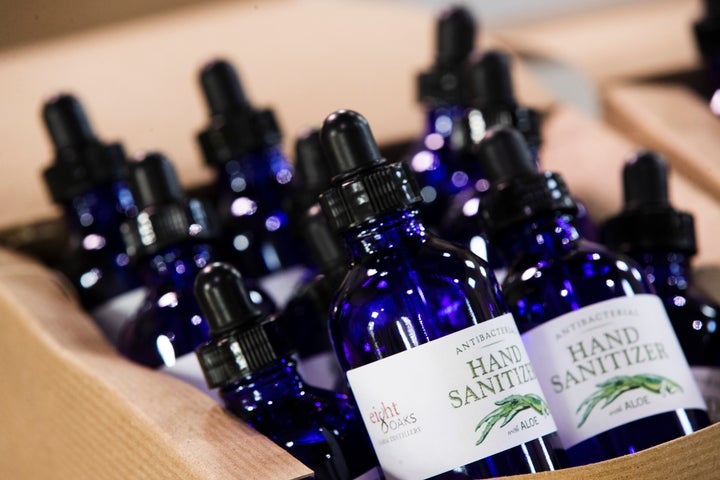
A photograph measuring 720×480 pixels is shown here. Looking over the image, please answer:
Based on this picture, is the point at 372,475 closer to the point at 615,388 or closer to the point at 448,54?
the point at 615,388

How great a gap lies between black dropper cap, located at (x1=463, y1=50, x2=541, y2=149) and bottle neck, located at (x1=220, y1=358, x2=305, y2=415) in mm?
249

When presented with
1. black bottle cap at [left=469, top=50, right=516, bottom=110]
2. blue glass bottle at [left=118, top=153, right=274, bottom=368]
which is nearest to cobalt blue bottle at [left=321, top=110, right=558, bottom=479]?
blue glass bottle at [left=118, top=153, right=274, bottom=368]

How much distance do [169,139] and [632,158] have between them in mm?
349

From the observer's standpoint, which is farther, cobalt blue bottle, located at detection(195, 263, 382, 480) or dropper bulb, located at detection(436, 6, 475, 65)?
dropper bulb, located at detection(436, 6, 475, 65)

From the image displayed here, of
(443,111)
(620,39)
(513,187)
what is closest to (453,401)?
(513,187)

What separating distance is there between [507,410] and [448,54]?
1.21ft

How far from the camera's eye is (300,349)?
1.97ft

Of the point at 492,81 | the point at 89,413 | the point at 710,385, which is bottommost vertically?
the point at 710,385

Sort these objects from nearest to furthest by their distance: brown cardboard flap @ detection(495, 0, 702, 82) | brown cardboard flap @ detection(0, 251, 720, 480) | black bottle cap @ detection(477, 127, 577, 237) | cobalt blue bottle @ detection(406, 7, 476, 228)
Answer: brown cardboard flap @ detection(0, 251, 720, 480) < black bottle cap @ detection(477, 127, 577, 237) < cobalt blue bottle @ detection(406, 7, 476, 228) < brown cardboard flap @ detection(495, 0, 702, 82)

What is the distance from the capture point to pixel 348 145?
1.46ft

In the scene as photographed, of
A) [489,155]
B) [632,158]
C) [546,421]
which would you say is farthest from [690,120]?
[546,421]

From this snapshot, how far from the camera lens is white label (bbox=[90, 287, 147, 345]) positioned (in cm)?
64

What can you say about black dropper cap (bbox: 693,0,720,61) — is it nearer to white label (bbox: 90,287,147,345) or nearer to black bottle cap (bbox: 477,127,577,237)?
black bottle cap (bbox: 477,127,577,237)

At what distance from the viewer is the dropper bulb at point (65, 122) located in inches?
26.1
